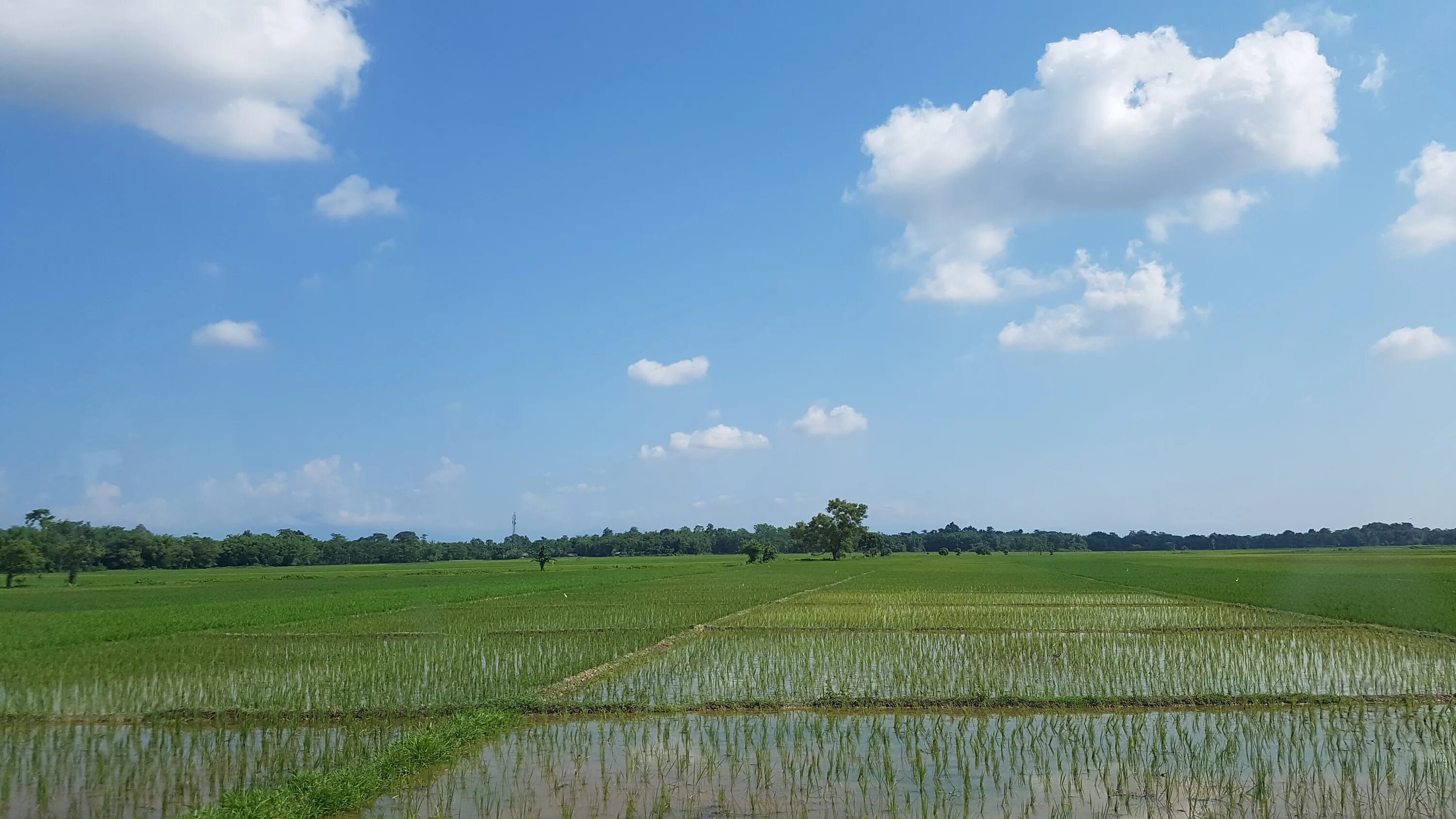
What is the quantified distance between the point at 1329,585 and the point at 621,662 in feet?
114

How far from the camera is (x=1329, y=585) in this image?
36531 mm

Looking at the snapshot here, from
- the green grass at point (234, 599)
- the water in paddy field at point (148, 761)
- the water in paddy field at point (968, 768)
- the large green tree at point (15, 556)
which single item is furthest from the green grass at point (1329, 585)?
the large green tree at point (15, 556)

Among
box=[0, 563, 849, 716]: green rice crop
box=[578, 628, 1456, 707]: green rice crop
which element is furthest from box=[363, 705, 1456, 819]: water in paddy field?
box=[0, 563, 849, 716]: green rice crop

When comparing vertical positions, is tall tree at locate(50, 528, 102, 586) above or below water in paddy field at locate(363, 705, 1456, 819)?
below

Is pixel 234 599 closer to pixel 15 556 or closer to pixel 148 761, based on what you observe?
pixel 15 556

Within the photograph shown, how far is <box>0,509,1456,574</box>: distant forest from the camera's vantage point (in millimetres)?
73000

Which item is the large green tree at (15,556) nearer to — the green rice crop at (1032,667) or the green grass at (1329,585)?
the green rice crop at (1032,667)

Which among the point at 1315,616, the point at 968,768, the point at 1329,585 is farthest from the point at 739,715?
the point at 1329,585

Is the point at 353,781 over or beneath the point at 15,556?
over

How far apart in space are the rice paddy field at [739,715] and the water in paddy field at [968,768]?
0.05 meters

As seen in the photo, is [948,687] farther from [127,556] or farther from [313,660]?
[127,556]

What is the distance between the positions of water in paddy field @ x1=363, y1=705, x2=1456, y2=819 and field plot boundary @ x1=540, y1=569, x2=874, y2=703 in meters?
1.74

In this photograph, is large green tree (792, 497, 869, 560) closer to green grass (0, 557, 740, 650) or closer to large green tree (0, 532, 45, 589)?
green grass (0, 557, 740, 650)

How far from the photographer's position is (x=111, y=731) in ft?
34.6
